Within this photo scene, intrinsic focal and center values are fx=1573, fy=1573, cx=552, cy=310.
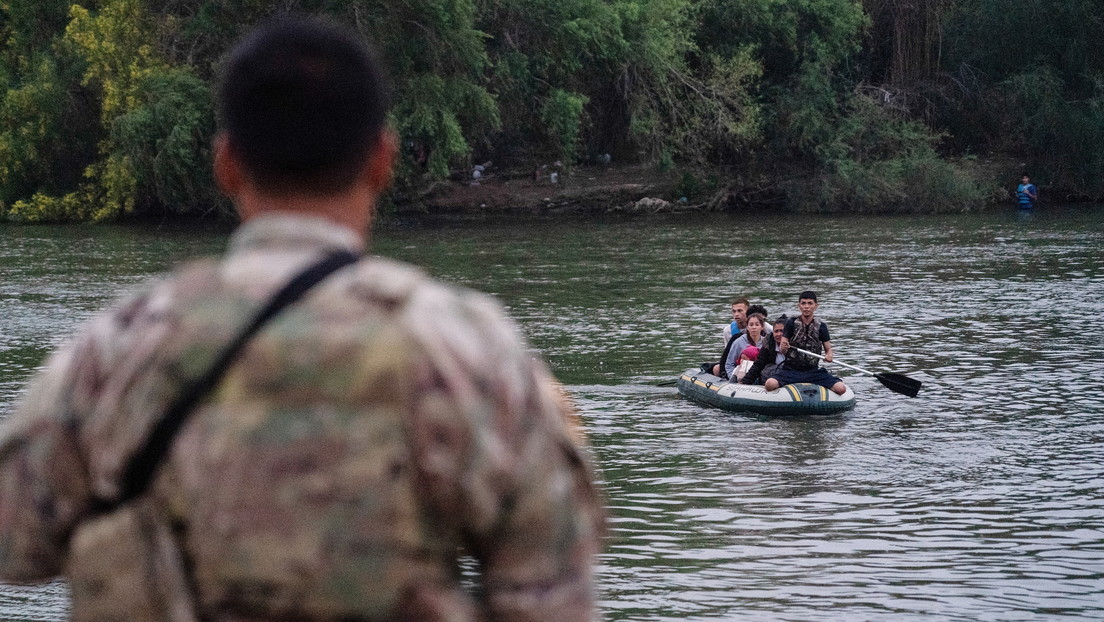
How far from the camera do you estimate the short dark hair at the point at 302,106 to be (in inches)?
77.5

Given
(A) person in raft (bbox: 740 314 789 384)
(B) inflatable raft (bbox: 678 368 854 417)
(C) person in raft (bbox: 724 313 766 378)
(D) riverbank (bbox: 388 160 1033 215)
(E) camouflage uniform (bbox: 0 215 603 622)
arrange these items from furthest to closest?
(D) riverbank (bbox: 388 160 1033 215) < (C) person in raft (bbox: 724 313 766 378) < (A) person in raft (bbox: 740 314 789 384) < (B) inflatable raft (bbox: 678 368 854 417) < (E) camouflage uniform (bbox: 0 215 603 622)

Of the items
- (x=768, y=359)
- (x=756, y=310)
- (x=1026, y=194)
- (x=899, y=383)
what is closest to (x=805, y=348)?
(x=768, y=359)

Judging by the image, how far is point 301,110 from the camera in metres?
1.97

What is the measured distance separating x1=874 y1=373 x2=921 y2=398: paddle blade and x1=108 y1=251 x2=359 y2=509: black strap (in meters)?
13.5

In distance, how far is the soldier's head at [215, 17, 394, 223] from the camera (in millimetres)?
1970

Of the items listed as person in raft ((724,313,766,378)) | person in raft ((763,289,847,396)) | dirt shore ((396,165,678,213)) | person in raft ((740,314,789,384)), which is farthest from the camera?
dirt shore ((396,165,678,213))

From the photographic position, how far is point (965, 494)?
11148mm

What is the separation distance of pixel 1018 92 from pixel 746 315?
90.8 feet

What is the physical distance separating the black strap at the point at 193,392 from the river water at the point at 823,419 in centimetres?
661

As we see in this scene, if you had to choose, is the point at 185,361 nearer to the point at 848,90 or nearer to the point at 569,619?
the point at 569,619

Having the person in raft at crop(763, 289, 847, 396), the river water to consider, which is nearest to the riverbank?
Result: the river water

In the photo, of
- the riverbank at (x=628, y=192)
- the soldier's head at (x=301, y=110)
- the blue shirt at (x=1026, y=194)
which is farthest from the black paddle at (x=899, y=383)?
the blue shirt at (x=1026, y=194)

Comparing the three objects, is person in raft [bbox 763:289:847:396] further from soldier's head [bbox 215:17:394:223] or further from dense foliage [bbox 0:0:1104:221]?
dense foliage [bbox 0:0:1104:221]

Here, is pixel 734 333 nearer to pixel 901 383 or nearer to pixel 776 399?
pixel 776 399
